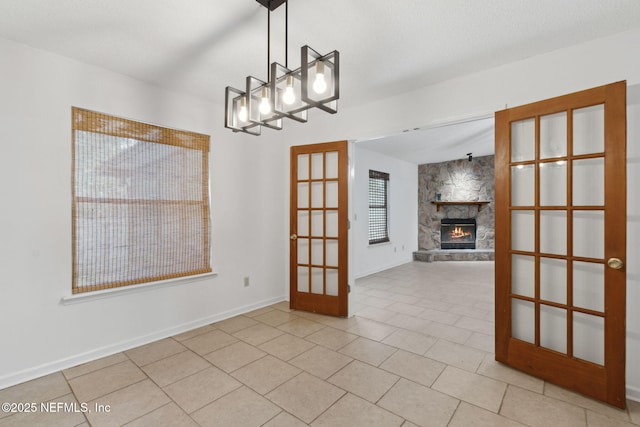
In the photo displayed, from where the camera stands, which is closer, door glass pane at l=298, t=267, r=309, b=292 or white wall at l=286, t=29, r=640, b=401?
white wall at l=286, t=29, r=640, b=401

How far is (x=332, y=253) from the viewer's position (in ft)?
12.0

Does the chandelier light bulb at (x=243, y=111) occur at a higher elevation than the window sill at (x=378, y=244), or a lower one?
higher

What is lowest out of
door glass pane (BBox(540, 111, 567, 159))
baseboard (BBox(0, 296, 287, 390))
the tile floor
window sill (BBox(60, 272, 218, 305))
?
the tile floor

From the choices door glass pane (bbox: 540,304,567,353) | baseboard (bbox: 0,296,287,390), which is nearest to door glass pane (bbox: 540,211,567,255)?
door glass pane (bbox: 540,304,567,353)

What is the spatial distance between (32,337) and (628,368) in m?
4.44

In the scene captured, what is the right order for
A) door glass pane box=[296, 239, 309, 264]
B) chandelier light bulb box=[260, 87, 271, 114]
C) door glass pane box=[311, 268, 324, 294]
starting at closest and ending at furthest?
chandelier light bulb box=[260, 87, 271, 114] < door glass pane box=[311, 268, 324, 294] < door glass pane box=[296, 239, 309, 264]

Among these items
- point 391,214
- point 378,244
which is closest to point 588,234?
point 378,244

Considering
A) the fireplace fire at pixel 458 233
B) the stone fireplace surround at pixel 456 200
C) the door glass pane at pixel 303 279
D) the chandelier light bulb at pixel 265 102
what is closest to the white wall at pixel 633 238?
the chandelier light bulb at pixel 265 102

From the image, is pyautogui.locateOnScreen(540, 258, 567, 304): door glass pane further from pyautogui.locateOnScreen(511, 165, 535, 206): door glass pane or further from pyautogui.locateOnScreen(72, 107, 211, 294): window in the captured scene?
pyautogui.locateOnScreen(72, 107, 211, 294): window

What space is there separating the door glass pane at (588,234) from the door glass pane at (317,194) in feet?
8.05

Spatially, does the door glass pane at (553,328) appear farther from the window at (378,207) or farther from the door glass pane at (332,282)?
the window at (378,207)

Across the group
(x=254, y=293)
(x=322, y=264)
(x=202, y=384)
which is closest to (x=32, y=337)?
(x=202, y=384)

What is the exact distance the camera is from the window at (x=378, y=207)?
650 cm

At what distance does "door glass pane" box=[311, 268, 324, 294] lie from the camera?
3.73 m
